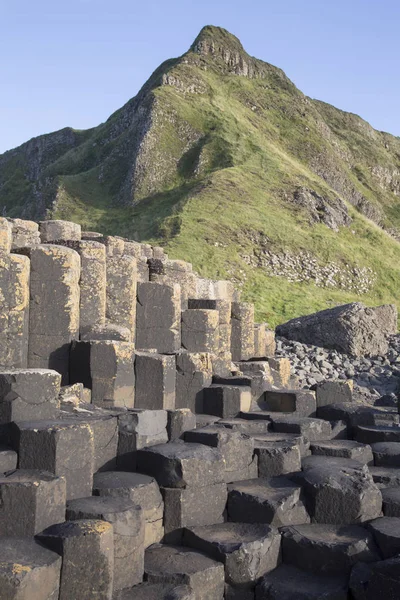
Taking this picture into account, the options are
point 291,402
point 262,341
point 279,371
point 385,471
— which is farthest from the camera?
point 262,341

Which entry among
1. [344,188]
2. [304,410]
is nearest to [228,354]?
[304,410]

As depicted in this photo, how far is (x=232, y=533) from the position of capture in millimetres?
6289

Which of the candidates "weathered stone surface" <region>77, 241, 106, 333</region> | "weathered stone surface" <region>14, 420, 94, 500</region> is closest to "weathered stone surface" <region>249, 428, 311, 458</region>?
"weathered stone surface" <region>14, 420, 94, 500</region>

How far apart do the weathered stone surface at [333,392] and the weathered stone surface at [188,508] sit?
545 centimetres

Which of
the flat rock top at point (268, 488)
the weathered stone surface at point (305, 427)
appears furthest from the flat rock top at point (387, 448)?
the flat rock top at point (268, 488)

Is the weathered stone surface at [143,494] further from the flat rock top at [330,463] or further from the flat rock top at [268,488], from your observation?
the flat rock top at [330,463]

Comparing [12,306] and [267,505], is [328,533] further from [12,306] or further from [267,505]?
[12,306]

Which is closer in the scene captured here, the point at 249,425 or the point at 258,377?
the point at 249,425

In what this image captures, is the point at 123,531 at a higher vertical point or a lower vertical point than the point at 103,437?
lower

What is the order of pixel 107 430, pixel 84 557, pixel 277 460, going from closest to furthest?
pixel 84 557, pixel 107 430, pixel 277 460

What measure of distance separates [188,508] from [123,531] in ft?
3.64

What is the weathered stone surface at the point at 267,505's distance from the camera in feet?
21.1

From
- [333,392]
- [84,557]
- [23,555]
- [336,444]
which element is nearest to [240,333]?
[333,392]

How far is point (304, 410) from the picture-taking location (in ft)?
36.0
